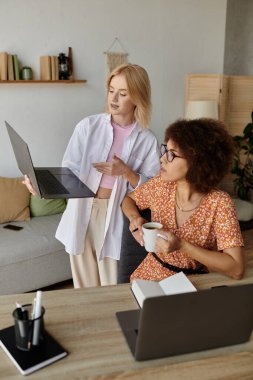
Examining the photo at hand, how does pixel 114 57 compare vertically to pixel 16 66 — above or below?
above

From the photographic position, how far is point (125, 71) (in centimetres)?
185

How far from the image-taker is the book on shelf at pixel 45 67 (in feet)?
10.5

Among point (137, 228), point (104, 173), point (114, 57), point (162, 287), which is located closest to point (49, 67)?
point (114, 57)

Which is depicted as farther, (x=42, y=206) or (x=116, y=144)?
(x=42, y=206)

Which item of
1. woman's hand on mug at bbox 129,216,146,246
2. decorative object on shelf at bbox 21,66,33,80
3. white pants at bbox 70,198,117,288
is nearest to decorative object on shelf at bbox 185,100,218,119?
decorative object on shelf at bbox 21,66,33,80

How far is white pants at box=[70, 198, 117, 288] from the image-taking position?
2023 millimetres

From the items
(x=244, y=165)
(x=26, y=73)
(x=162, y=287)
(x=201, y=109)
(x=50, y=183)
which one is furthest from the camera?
(x=244, y=165)

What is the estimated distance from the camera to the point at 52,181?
1.75m

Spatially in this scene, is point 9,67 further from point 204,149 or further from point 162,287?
point 162,287

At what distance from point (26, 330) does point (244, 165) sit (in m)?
3.86

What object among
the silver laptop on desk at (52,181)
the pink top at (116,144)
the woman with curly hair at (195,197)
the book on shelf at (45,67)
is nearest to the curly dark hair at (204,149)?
the woman with curly hair at (195,197)

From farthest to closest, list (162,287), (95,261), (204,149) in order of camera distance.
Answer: (95,261)
(204,149)
(162,287)

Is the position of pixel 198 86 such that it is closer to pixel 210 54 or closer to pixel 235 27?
pixel 210 54

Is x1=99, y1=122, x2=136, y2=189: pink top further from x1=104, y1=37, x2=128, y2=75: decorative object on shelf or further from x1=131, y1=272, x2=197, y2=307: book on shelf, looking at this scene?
x1=104, y1=37, x2=128, y2=75: decorative object on shelf
